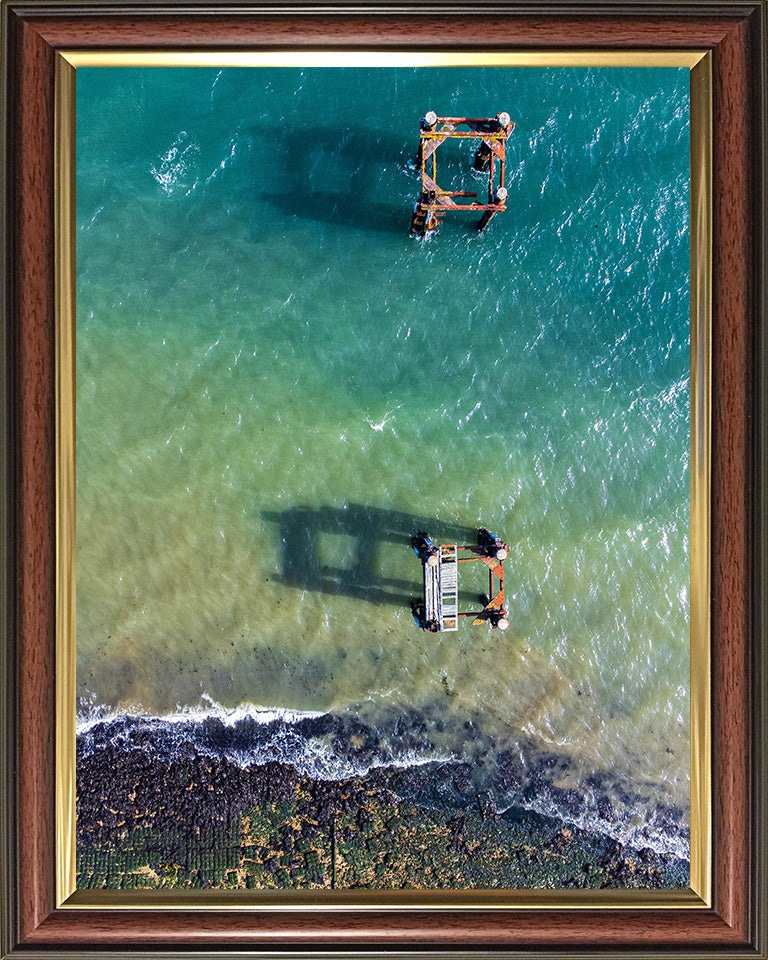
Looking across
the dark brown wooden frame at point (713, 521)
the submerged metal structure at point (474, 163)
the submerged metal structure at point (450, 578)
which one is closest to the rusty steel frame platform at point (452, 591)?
the submerged metal structure at point (450, 578)

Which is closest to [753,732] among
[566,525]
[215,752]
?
[566,525]

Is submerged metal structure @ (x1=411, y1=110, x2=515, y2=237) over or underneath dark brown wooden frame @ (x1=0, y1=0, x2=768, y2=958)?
over

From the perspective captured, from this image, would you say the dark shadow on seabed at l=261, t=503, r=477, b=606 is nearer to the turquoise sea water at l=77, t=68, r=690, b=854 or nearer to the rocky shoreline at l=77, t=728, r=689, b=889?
the turquoise sea water at l=77, t=68, r=690, b=854

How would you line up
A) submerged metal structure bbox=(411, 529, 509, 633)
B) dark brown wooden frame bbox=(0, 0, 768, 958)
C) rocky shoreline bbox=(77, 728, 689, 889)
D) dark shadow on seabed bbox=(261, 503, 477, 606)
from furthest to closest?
dark shadow on seabed bbox=(261, 503, 477, 606) < submerged metal structure bbox=(411, 529, 509, 633) < rocky shoreline bbox=(77, 728, 689, 889) < dark brown wooden frame bbox=(0, 0, 768, 958)

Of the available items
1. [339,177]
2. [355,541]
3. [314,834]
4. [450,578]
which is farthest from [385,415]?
[314,834]

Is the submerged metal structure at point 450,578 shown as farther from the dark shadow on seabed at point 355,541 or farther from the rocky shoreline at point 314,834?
the rocky shoreline at point 314,834

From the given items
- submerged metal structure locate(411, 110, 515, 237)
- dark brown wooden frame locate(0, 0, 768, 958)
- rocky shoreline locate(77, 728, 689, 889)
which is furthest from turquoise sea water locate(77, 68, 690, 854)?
dark brown wooden frame locate(0, 0, 768, 958)

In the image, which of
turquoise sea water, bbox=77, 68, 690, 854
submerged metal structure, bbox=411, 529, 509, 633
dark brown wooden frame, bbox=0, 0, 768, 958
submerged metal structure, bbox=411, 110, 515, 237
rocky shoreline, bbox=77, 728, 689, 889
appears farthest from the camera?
turquoise sea water, bbox=77, 68, 690, 854
